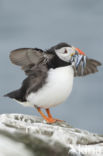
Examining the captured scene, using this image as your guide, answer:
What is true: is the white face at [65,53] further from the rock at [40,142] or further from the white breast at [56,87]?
the rock at [40,142]

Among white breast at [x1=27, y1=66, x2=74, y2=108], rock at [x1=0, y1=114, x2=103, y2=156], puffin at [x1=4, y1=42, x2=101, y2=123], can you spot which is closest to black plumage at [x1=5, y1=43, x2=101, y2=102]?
puffin at [x1=4, y1=42, x2=101, y2=123]

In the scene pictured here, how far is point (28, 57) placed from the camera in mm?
8109

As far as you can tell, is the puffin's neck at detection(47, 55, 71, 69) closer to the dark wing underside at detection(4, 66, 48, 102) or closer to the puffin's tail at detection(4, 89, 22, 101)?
the dark wing underside at detection(4, 66, 48, 102)

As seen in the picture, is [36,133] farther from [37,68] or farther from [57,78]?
[37,68]

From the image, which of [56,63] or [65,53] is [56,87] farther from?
[65,53]

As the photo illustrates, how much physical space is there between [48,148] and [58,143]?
261 millimetres

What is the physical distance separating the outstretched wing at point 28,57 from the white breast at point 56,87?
1.38 feet

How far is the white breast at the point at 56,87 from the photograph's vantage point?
7.42 m

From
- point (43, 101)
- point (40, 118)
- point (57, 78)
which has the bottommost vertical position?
point (40, 118)

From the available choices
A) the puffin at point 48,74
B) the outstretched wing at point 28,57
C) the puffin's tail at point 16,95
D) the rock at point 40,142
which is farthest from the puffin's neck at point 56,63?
the rock at point 40,142

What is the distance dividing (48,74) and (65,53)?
0.55 metres

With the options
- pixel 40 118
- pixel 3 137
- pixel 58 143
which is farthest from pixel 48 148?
pixel 40 118

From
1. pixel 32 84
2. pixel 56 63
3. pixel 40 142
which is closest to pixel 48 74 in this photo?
pixel 56 63

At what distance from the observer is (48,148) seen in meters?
5.07
